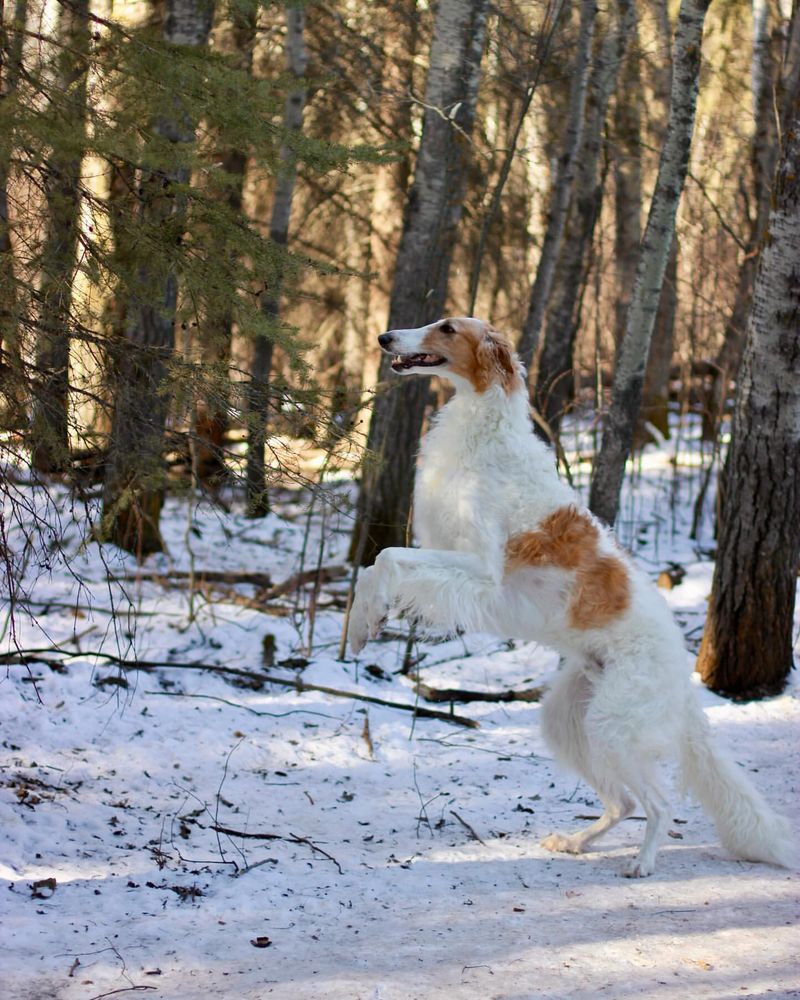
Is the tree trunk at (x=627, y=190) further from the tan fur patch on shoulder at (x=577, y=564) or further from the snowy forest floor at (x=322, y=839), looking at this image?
the tan fur patch on shoulder at (x=577, y=564)

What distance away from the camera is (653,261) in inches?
279

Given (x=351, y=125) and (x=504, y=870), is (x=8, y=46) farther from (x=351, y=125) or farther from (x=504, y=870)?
(x=351, y=125)

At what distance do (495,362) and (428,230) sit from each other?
12.9 feet

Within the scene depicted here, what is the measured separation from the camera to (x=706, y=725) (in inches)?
184

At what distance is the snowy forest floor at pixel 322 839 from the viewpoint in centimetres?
338

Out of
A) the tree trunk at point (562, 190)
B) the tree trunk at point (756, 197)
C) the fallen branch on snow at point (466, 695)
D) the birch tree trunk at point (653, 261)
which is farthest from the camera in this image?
the tree trunk at point (756, 197)

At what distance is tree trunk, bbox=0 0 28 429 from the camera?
3.59 m

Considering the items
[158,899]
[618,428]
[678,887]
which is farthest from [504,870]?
[618,428]

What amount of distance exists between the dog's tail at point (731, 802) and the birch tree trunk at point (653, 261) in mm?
2746

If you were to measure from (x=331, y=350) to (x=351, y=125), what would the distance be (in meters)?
7.86

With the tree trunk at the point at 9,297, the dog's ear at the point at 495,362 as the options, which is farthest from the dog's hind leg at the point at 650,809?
the tree trunk at the point at 9,297

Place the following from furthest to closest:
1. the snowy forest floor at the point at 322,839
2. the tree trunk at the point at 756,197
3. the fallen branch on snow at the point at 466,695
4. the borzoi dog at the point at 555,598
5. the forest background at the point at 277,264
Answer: the tree trunk at the point at 756,197
the fallen branch on snow at the point at 466,695
the borzoi dog at the point at 555,598
the forest background at the point at 277,264
the snowy forest floor at the point at 322,839

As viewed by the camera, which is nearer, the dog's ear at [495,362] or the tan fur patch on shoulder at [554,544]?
the tan fur patch on shoulder at [554,544]

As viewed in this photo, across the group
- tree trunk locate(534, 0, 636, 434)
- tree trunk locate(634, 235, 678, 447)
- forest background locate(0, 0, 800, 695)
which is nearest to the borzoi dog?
forest background locate(0, 0, 800, 695)
